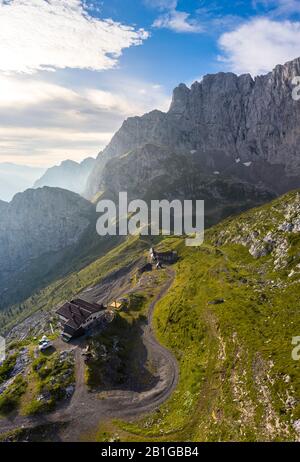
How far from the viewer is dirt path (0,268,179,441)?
65062mm

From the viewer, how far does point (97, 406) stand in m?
69.6

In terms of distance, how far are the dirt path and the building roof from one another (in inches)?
656

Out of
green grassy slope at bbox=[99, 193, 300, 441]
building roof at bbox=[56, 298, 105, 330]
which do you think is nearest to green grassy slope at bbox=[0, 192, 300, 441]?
green grassy slope at bbox=[99, 193, 300, 441]

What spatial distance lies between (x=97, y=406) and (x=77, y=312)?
38613 millimetres

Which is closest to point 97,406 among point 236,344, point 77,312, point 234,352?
point 234,352

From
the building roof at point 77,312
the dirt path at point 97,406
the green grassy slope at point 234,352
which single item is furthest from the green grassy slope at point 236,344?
the building roof at point 77,312

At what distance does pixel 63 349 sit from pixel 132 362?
2011 cm

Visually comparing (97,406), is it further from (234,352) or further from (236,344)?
(236,344)

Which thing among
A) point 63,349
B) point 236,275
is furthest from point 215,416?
point 236,275

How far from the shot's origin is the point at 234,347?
71938 mm

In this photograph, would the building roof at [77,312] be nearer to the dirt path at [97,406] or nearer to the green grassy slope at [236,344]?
the dirt path at [97,406]

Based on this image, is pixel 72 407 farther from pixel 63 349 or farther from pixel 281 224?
pixel 281 224

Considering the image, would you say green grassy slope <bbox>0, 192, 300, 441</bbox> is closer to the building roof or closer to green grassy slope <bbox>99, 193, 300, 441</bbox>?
green grassy slope <bbox>99, 193, 300, 441</bbox>

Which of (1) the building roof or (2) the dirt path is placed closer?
(2) the dirt path
